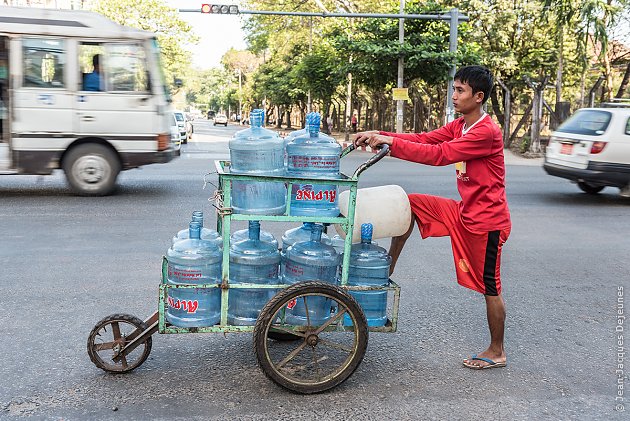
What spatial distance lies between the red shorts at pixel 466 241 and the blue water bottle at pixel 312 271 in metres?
0.63

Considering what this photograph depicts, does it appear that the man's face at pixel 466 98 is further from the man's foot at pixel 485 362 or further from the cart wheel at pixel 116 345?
the cart wheel at pixel 116 345

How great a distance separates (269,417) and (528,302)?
2.98 metres

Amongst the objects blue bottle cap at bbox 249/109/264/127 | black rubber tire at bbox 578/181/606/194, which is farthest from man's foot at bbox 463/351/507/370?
black rubber tire at bbox 578/181/606/194

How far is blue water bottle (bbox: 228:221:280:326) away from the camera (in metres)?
3.65

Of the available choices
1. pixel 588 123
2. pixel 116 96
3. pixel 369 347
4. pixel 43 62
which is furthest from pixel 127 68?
pixel 588 123

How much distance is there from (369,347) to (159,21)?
140 feet

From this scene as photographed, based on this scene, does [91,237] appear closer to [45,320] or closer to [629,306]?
[45,320]

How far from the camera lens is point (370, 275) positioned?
12.4 feet

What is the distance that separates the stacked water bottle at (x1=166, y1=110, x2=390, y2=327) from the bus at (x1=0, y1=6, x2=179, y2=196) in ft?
23.3

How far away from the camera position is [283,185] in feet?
12.0

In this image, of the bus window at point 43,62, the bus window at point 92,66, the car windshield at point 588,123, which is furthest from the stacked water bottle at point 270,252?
the car windshield at point 588,123

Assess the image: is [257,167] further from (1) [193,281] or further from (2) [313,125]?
(1) [193,281]

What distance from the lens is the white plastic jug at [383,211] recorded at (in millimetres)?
3801

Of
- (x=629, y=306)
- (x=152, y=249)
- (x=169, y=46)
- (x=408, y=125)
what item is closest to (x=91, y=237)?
(x=152, y=249)
